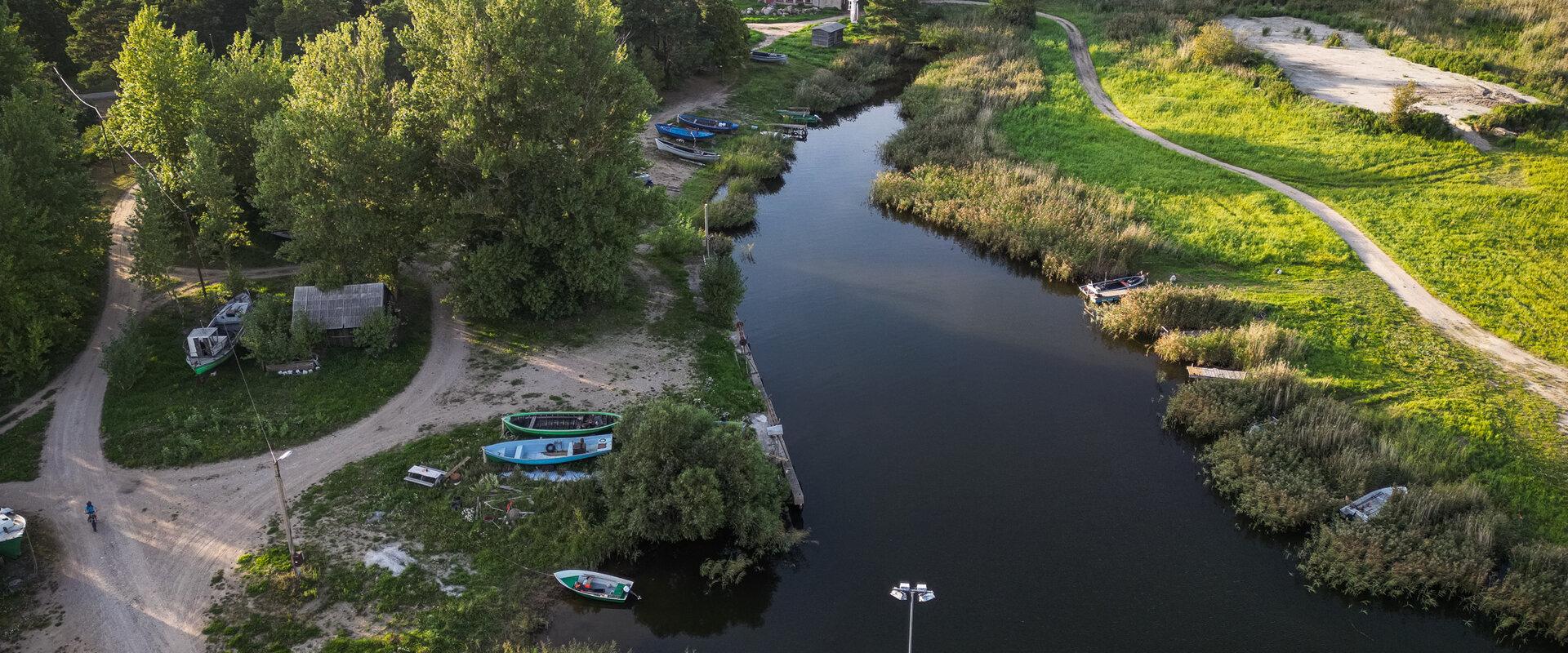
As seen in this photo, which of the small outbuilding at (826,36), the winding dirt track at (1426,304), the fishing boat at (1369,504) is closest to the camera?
the fishing boat at (1369,504)

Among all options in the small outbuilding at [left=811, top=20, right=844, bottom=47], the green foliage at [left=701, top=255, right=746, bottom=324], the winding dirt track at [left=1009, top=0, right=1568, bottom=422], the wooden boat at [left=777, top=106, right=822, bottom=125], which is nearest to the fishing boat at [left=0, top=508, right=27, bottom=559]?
the green foliage at [left=701, top=255, right=746, bottom=324]

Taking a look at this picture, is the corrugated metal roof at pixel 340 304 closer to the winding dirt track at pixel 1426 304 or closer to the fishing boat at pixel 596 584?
the fishing boat at pixel 596 584

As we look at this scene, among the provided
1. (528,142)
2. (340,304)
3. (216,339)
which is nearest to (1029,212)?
(528,142)

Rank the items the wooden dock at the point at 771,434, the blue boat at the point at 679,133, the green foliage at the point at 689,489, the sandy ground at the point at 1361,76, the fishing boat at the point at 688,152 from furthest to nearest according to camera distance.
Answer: the blue boat at the point at 679,133 < the fishing boat at the point at 688,152 < the sandy ground at the point at 1361,76 < the wooden dock at the point at 771,434 < the green foliage at the point at 689,489

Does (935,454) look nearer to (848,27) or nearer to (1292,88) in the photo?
(1292,88)

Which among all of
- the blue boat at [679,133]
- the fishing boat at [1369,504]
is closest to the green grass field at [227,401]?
the blue boat at [679,133]

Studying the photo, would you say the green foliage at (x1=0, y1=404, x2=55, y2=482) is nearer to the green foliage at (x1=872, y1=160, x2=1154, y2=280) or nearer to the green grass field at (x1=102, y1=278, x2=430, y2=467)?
the green grass field at (x1=102, y1=278, x2=430, y2=467)

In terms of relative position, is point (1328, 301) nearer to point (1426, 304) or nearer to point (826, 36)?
point (1426, 304)

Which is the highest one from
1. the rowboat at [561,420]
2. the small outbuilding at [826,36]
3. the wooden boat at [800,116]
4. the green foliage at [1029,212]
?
the small outbuilding at [826,36]
